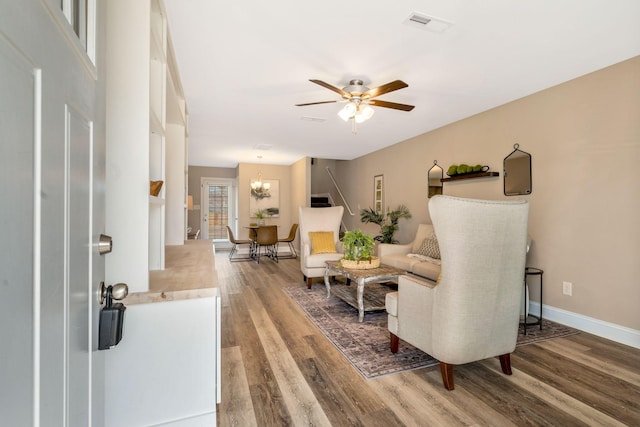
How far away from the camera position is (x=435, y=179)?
4.82m

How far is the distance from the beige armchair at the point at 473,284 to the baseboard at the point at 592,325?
4.63 feet

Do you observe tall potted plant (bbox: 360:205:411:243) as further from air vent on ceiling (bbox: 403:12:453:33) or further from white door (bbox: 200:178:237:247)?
white door (bbox: 200:178:237:247)

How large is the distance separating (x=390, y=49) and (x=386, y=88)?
0.99 feet

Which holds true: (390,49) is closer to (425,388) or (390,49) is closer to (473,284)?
(473,284)

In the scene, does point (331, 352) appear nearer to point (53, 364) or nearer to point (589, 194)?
point (53, 364)

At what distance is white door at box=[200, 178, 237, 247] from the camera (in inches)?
372

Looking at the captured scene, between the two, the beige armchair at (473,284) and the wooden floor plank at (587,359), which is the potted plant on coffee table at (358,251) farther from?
the wooden floor plank at (587,359)

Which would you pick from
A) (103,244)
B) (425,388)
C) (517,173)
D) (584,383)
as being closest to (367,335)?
(425,388)

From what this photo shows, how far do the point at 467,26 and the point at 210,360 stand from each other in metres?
2.61

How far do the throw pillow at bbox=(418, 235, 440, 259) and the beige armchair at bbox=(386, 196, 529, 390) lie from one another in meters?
2.12

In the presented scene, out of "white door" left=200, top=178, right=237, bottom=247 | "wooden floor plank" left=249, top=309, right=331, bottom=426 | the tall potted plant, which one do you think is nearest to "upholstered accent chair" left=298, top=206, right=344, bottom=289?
the tall potted plant

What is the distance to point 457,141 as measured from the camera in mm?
4398

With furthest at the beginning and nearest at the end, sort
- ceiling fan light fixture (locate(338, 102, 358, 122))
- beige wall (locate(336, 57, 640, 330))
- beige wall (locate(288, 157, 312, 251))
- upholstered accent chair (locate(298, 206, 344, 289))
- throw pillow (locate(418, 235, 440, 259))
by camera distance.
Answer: beige wall (locate(288, 157, 312, 251)) → upholstered accent chair (locate(298, 206, 344, 289)) → throw pillow (locate(418, 235, 440, 259)) → ceiling fan light fixture (locate(338, 102, 358, 122)) → beige wall (locate(336, 57, 640, 330))

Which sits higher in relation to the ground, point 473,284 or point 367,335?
point 473,284
